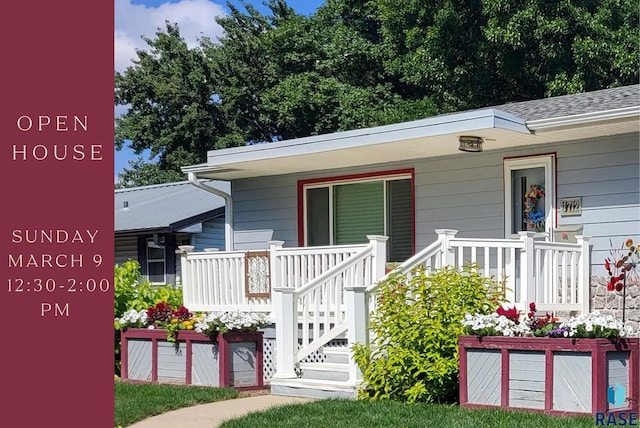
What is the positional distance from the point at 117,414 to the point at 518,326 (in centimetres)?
384

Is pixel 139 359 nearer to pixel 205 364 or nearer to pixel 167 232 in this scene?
pixel 205 364

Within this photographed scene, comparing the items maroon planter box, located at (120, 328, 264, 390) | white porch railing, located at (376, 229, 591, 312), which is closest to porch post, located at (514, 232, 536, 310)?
white porch railing, located at (376, 229, 591, 312)

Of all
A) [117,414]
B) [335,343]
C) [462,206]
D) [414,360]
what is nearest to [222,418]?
[117,414]

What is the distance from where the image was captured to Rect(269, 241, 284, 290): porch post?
13.0 m

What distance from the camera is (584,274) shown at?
11.4m

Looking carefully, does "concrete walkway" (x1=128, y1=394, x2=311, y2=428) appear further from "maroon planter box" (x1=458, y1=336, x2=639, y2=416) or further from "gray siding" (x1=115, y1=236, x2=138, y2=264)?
"gray siding" (x1=115, y1=236, x2=138, y2=264)

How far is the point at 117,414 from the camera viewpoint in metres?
8.89

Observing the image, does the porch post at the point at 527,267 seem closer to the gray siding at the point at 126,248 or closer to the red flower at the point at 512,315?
the red flower at the point at 512,315

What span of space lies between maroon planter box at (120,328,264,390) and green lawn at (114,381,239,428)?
0.95 ft

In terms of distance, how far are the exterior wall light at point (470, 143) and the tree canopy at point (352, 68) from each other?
10797mm

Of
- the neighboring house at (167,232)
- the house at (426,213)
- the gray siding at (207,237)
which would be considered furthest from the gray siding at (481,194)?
the gray siding at (207,237)

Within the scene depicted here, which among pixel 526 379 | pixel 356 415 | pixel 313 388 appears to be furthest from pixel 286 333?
pixel 526 379

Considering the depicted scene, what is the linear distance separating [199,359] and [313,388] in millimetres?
1646

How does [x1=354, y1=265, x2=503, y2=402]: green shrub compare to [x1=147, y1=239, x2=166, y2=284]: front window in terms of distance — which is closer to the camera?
[x1=354, y1=265, x2=503, y2=402]: green shrub
